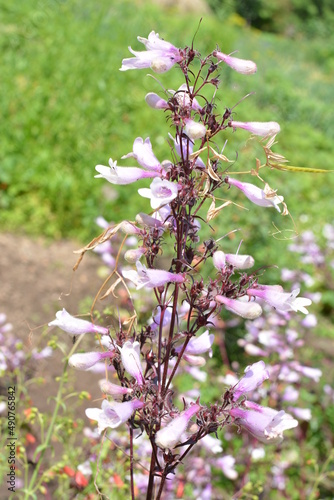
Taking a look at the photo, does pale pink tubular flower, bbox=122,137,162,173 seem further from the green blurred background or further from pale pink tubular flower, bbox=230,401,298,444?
the green blurred background

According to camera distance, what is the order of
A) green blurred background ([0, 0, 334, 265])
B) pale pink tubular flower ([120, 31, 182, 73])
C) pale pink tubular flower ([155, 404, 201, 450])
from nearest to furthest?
1. pale pink tubular flower ([155, 404, 201, 450])
2. pale pink tubular flower ([120, 31, 182, 73])
3. green blurred background ([0, 0, 334, 265])

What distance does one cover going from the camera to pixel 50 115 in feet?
18.6

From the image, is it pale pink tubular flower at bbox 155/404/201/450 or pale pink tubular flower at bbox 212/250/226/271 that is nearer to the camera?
pale pink tubular flower at bbox 155/404/201/450

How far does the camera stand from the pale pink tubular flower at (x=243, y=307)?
114 centimetres

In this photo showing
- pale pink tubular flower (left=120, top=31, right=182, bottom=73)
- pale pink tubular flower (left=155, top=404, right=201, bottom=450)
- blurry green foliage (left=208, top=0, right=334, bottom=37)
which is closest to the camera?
pale pink tubular flower (left=155, top=404, right=201, bottom=450)

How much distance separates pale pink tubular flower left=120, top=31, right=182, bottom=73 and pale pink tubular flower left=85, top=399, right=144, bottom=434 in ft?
2.12

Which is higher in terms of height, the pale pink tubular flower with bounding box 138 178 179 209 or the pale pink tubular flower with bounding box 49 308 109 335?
the pale pink tubular flower with bounding box 138 178 179 209

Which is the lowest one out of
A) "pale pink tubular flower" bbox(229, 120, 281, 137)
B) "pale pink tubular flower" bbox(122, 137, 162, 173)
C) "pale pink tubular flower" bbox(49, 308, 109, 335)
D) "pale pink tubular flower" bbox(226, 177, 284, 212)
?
"pale pink tubular flower" bbox(49, 308, 109, 335)

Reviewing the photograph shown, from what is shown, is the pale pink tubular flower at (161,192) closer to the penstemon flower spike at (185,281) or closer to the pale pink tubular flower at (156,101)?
the penstemon flower spike at (185,281)

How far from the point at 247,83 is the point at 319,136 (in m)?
1.54

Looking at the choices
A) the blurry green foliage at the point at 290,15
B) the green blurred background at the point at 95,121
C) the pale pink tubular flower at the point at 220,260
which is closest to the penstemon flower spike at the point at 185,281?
the pale pink tubular flower at the point at 220,260

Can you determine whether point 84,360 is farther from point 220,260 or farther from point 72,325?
point 220,260

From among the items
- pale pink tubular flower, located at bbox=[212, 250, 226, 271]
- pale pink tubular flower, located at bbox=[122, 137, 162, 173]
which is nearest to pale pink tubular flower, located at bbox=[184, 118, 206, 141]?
pale pink tubular flower, located at bbox=[122, 137, 162, 173]

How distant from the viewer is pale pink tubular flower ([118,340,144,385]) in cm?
119
